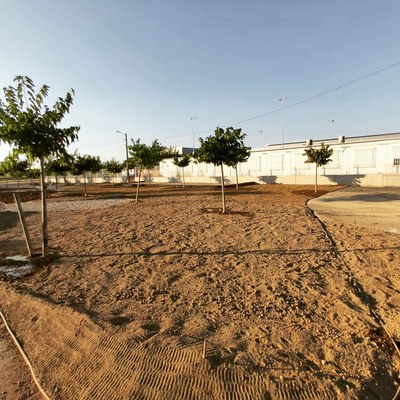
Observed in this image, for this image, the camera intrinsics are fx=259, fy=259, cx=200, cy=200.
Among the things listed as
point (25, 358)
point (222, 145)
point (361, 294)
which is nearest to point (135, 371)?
point (25, 358)

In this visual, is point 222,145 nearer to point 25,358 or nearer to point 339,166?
point 25,358

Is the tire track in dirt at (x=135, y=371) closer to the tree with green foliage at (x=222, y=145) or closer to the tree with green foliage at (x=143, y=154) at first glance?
the tree with green foliage at (x=222, y=145)

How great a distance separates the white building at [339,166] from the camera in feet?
93.3

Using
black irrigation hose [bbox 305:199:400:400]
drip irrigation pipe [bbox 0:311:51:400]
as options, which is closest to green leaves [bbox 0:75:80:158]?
drip irrigation pipe [bbox 0:311:51:400]

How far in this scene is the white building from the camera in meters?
28.4

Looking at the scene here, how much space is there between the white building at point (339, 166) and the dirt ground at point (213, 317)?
67.9 ft

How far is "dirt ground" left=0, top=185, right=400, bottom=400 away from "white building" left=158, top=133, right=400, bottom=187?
20.7m

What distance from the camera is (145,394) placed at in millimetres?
2557

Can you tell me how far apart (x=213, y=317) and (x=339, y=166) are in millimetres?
33494

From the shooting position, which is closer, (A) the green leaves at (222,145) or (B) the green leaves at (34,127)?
(B) the green leaves at (34,127)

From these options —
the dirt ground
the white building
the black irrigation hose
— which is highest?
the white building

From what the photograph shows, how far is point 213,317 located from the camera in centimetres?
391

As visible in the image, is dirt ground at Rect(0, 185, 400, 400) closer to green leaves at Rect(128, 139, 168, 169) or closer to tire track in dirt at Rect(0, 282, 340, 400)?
tire track in dirt at Rect(0, 282, 340, 400)

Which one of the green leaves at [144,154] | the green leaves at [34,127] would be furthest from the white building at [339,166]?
the green leaves at [34,127]
